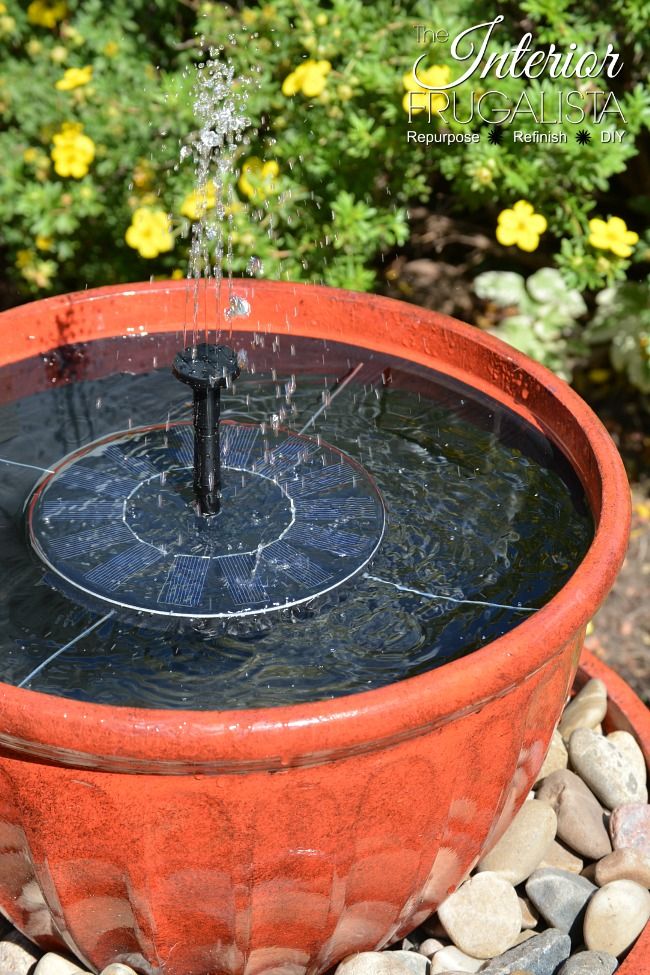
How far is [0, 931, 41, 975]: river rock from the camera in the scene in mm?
1930

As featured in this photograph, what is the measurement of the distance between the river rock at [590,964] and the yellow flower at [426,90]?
223cm

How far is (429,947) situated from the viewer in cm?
202

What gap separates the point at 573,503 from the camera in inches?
87.1

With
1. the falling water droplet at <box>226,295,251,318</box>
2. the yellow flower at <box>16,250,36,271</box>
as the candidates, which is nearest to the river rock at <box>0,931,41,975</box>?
the falling water droplet at <box>226,295,251,318</box>

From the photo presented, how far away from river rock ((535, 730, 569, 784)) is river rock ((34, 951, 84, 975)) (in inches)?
39.5

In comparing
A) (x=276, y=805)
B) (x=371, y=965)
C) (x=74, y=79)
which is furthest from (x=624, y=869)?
(x=74, y=79)

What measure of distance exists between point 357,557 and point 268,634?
0.90ft

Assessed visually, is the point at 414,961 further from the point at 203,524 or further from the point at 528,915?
the point at 203,524

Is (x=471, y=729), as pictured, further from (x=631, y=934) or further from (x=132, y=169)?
(x=132, y=169)

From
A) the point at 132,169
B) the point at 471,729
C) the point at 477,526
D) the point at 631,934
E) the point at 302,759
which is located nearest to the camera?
the point at 302,759

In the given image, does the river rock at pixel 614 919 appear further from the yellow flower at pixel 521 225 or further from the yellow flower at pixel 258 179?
the yellow flower at pixel 258 179

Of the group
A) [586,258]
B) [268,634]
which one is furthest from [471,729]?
[586,258]

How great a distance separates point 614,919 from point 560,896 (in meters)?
0.11

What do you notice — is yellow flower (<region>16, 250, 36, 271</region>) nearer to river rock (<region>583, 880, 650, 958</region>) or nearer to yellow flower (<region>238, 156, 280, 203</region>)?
yellow flower (<region>238, 156, 280, 203</region>)
